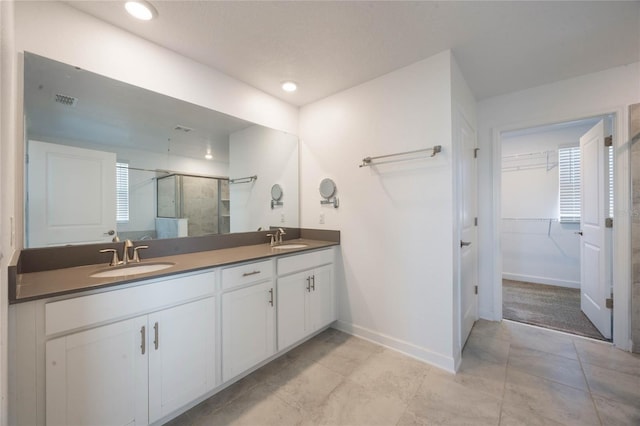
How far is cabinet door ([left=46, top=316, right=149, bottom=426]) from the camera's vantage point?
1.10m

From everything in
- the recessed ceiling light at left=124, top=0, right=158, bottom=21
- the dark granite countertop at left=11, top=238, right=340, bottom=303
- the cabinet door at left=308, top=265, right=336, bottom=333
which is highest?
the recessed ceiling light at left=124, top=0, right=158, bottom=21

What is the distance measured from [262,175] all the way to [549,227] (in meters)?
4.35

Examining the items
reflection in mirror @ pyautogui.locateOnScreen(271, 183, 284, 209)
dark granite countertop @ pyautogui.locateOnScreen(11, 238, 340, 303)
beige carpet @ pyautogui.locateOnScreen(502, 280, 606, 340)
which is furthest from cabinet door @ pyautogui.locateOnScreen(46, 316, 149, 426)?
beige carpet @ pyautogui.locateOnScreen(502, 280, 606, 340)

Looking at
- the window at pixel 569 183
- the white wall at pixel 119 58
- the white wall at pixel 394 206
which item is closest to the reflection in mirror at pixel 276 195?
the white wall at pixel 394 206

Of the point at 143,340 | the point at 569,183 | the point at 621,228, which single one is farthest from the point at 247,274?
the point at 569,183

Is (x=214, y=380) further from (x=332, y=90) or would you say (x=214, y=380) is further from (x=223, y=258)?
(x=332, y=90)

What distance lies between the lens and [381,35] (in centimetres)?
179

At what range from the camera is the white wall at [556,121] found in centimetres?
221

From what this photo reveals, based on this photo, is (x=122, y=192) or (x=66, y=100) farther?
(x=122, y=192)

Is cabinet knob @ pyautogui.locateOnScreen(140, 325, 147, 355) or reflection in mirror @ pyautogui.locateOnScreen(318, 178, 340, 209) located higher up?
reflection in mirror @ pyautogui.locateOnScreen(318, 178, 340, 209)

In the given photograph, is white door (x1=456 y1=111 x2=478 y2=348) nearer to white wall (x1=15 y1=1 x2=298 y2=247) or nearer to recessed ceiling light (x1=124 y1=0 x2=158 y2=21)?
white wall (x1=15 y1=1 x2=298 y2=247)

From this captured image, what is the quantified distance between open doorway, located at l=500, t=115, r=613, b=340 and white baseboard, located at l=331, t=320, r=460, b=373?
1.46 m

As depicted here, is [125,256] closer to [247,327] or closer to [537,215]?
[247,327]

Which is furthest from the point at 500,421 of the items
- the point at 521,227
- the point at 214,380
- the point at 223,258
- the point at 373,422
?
the point at 521,227
